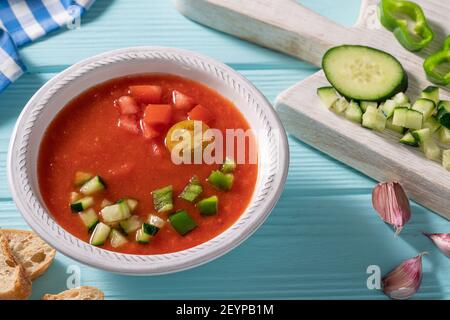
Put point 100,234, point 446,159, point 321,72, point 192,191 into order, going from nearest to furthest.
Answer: point 100,234 < point 192,191 < point 446,159 < point 321,72

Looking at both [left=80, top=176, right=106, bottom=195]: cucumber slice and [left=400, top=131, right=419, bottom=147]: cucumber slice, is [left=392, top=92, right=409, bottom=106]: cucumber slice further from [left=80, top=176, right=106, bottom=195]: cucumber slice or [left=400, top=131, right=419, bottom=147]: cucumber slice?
[left=80, top=176, right=106, bottom=195]: cucumber slice

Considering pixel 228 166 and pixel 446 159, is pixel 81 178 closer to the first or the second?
pixel 228 166

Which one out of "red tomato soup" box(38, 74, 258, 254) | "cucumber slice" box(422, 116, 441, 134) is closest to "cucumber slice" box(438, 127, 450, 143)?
"cucumber slice" box(422, 116, 441, 134)

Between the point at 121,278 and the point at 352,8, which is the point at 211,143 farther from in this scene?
the point at 352,8

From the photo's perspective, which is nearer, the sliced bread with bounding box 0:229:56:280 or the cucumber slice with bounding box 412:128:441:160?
the sliced bread with bounding box 0:229:56:280

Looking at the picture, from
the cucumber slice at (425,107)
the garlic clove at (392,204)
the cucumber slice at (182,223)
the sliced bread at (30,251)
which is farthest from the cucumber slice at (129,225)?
the cucumber slice at (425,107)

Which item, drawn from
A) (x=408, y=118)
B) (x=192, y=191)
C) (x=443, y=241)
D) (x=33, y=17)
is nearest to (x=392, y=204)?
(x=443, y=241)

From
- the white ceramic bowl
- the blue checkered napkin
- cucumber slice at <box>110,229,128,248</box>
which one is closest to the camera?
the white ceramic bowl
